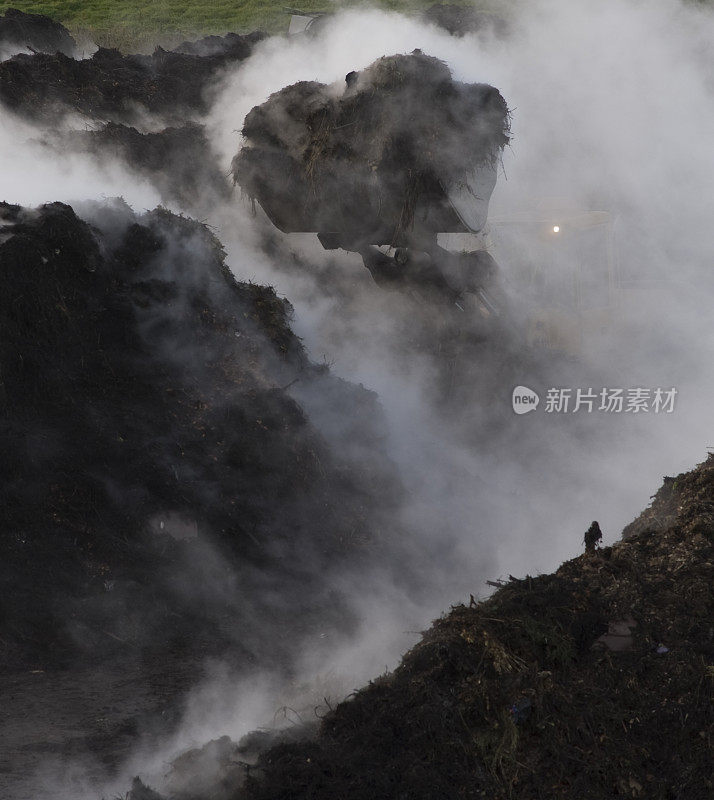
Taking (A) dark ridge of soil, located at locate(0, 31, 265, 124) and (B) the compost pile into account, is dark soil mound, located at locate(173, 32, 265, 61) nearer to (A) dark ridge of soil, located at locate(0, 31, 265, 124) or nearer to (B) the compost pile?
(A) dark ridge of soil, located at locate(0, 31, 265, 124)

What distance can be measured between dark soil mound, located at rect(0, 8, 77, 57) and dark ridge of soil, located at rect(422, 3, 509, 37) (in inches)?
210

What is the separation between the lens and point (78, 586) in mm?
5184

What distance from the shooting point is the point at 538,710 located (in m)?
3.71

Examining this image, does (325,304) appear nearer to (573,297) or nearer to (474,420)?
(474,420)

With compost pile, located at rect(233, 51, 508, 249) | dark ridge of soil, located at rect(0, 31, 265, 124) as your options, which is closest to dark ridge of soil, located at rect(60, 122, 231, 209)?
dark ridge of soil, located at rect(0, 31, 265, 124)

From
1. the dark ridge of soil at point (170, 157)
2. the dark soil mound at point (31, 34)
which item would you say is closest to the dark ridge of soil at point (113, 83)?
the dark ridge of soil at point (170, 157)

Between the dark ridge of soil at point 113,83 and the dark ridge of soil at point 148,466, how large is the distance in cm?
310

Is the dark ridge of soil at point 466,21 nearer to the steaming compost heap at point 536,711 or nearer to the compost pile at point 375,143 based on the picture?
the compost pile at point 375,143

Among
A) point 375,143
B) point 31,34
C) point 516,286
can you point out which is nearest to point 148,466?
point 375,143

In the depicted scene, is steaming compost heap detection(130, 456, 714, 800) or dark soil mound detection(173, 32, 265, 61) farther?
dark soil mound detection(173, 32, 265, 61)

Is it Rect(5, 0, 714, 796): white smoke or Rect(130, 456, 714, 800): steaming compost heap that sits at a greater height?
Rect(5, 0, 714, 796): white smoke

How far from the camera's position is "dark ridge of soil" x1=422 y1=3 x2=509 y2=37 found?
12.9 m

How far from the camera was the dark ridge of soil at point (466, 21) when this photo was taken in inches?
507

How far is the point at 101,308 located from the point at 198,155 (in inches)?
148
